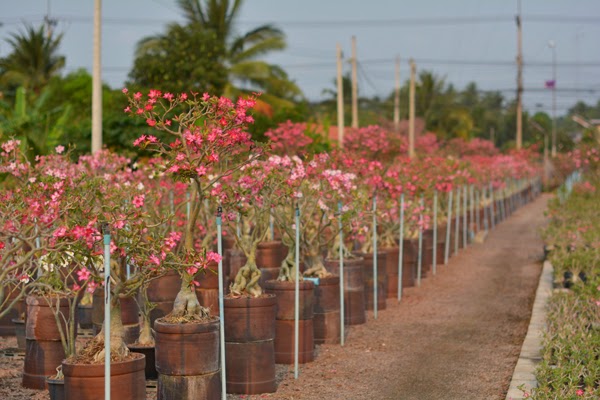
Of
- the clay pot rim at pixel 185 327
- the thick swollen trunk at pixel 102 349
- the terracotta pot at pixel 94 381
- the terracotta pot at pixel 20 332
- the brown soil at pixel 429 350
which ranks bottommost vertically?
the brown soil at pixel 429 350

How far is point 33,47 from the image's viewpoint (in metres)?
43.8

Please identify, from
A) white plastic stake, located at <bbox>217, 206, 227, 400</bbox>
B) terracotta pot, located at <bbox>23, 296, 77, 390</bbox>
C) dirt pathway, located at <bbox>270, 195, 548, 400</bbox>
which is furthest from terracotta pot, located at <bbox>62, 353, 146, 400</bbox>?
dirt pathway, located at <bbox>270, 195, 548, 400</bbox>

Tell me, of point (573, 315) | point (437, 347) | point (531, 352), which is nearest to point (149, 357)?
point (437, 347)

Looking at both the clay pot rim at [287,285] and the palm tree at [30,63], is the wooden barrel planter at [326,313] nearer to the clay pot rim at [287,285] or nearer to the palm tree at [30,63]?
the clay pot rim at [287,285]

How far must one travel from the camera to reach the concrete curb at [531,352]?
9.73m

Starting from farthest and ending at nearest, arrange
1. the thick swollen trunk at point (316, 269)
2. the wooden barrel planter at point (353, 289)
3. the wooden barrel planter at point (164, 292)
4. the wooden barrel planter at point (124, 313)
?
the wooden barrel planter at point (353, 289) → the thick swollen trunk at point (316, 269) → the wooden barrel planter at point (164, 292) → the wooden barrel planter at point (124, 313)

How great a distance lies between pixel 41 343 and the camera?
9.97 m

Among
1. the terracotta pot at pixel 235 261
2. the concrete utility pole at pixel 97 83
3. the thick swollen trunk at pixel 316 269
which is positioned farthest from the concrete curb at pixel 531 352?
the concrete utility pole at pixel 97 83

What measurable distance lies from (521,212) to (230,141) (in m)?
34.2

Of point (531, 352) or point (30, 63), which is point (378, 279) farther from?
point (30, 63)

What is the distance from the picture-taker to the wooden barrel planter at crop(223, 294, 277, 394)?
9859mm

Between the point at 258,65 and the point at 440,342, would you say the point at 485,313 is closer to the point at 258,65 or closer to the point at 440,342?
the point at 440,342

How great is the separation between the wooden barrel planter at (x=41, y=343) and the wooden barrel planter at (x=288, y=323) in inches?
96.5

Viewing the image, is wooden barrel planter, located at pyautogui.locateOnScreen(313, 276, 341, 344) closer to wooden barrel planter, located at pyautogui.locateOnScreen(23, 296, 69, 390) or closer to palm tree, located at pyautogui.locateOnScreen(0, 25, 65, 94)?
wooden barrel planter, located at pyautogui.locateOnScreen(23, 296, 69, 390)
